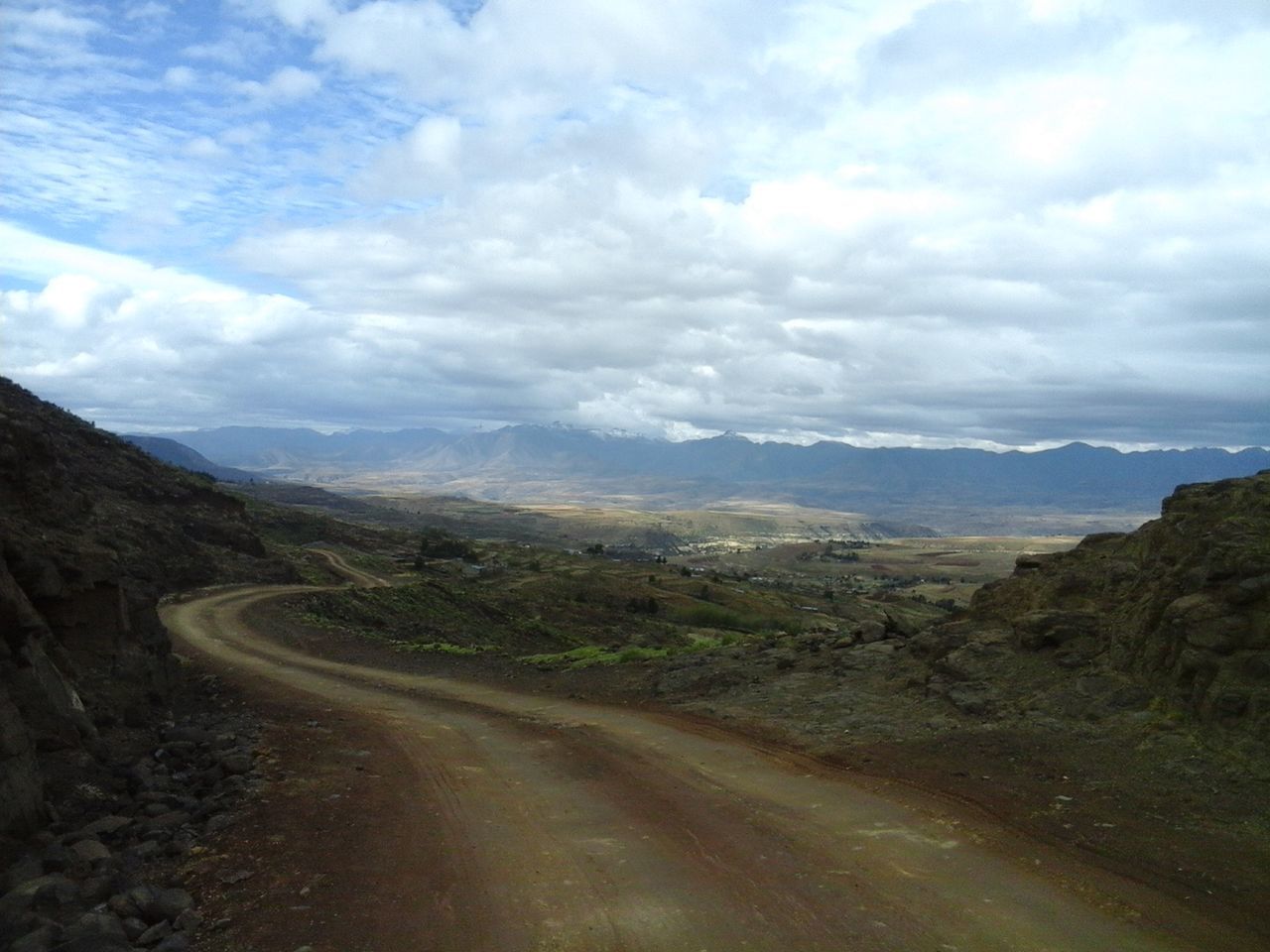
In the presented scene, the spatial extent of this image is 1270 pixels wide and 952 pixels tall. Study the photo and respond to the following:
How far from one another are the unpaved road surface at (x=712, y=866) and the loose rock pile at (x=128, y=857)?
1595 mm

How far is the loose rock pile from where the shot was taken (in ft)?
22.9

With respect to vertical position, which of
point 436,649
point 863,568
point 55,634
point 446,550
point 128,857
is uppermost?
point 55,634

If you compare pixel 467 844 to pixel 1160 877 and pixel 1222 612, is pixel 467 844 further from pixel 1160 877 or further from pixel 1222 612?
pixel 1222 612

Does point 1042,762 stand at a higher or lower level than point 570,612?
higher

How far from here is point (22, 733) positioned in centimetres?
931

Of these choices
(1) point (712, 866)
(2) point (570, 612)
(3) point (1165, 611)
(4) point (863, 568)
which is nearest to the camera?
(1) point (712, 866)

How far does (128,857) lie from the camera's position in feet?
28.8

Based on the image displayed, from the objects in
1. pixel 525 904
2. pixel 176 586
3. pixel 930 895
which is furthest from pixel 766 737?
pixel 176 586

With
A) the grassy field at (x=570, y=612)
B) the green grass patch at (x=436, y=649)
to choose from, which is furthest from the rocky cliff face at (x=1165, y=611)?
the green grass patch at (x=436, y=649)

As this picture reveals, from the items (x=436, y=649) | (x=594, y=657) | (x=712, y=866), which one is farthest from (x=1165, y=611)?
(x=436, y=649)

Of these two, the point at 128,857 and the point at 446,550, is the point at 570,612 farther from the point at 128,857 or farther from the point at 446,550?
the point at 128,857

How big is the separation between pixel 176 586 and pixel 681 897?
39309 mm

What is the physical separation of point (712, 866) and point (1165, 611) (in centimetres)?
876

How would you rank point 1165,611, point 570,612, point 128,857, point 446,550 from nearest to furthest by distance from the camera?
1. point 128,857
2. point 1165,611
3. point 570,612
4. point 446,550
